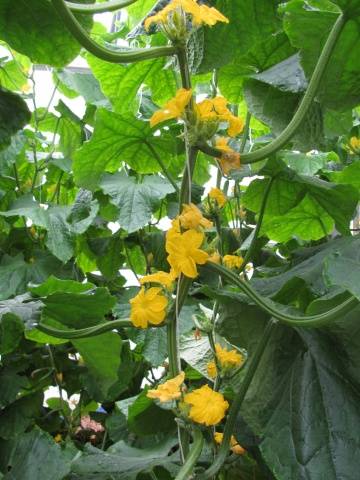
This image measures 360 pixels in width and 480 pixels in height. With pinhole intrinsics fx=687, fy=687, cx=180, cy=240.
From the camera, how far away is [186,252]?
56 centimetres

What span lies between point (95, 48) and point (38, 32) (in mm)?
178

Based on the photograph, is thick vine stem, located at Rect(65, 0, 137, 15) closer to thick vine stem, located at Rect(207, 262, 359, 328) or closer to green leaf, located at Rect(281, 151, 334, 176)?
thick vine stem, located at Rect(207, 262, 359, 328)

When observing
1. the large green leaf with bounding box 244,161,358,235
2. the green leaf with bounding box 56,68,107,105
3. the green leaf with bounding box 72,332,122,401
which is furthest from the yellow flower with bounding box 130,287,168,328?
the green leaf with bounding box 56,68,107,105

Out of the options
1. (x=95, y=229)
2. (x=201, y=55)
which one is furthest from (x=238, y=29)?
(x=95, y=229)

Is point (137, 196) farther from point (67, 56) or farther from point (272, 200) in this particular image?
point (67, 56)

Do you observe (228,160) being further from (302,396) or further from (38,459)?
(38,459)

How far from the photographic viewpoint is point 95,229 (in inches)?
57.9

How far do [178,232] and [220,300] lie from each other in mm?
117

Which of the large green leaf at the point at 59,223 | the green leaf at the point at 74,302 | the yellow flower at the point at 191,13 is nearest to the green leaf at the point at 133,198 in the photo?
the large green leaf at the point at 59,223

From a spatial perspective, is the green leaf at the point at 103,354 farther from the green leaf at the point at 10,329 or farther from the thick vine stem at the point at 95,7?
the thick vine stem at the point at 95,7

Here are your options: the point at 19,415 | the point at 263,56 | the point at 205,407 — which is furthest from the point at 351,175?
the point at 19,415

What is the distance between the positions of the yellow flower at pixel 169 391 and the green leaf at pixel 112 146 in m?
0.43

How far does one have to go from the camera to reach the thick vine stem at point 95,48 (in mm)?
538

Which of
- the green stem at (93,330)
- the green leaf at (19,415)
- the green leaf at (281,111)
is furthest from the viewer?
the green leaf at (19,415)
